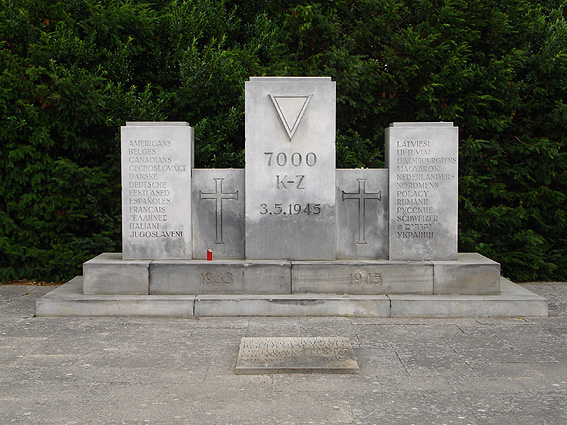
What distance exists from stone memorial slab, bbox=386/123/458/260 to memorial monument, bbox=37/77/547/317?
0.01m

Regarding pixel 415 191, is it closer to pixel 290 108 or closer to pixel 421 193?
pixel 421 193

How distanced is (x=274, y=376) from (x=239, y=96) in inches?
232

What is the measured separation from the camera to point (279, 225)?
7.99 metres

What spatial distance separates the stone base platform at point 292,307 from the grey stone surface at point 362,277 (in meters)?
0.27

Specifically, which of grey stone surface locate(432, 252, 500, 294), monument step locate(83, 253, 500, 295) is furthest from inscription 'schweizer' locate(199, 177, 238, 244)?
grey stone surface locate(432, 252, 500, 294)

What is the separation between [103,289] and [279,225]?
224cm

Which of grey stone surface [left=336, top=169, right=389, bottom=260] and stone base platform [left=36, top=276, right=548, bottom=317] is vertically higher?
grey stone surface [left=336, top=169, right=389, bottom=260]

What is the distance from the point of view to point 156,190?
7.99 metres

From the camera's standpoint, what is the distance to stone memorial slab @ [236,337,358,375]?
536cm

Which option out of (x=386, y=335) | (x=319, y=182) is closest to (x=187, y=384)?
(x=386, y=335)

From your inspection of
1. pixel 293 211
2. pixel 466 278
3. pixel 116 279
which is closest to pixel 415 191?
pixel 466 278

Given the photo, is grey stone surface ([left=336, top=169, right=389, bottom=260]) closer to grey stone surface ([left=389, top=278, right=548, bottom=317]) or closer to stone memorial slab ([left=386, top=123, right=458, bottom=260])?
stone memorial slab ([left=386, top=123, right=458, bottom=260])

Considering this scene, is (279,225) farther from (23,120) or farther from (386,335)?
(23,120)

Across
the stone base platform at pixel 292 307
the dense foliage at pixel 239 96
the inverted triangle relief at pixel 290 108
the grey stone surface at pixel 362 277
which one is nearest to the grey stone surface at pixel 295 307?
the stone base platform at pixel 292 307
